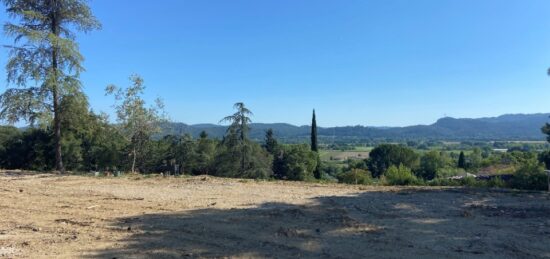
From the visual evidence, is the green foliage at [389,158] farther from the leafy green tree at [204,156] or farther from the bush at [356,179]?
the bush at [356,179]

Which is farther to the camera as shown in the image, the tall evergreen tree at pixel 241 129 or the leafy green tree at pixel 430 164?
the leafy green tree at pixel 430 164

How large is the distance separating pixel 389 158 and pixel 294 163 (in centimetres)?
3642

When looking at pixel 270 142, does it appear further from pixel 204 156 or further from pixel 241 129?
pixel 241 129

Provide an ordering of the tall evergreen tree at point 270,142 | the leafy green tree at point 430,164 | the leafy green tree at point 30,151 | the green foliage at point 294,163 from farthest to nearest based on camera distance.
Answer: the leafy green tree at point 430,164
the tall evergreen tree at point 270,142
the green foliage at point 294,163
the leafy green tree at point 30,151

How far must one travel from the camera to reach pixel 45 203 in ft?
34.9

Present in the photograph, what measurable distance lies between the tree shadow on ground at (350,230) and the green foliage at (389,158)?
7415 centimetres

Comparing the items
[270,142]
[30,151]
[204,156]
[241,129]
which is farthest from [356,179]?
[270,142]

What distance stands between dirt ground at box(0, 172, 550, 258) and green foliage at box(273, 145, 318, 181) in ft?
129

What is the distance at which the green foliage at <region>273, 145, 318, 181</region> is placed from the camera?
52844 mm

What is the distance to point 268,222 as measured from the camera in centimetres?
852

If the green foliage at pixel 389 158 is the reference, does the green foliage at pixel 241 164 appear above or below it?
above

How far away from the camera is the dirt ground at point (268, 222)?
22.2ft

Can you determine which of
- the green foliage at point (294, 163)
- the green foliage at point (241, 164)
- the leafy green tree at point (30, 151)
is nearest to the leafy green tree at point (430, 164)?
the green foliage at point (294, 163)

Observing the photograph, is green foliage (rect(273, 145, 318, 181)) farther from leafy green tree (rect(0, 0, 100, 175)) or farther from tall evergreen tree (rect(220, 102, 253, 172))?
leafy green tree (rect(0, 0, 100, 175))
